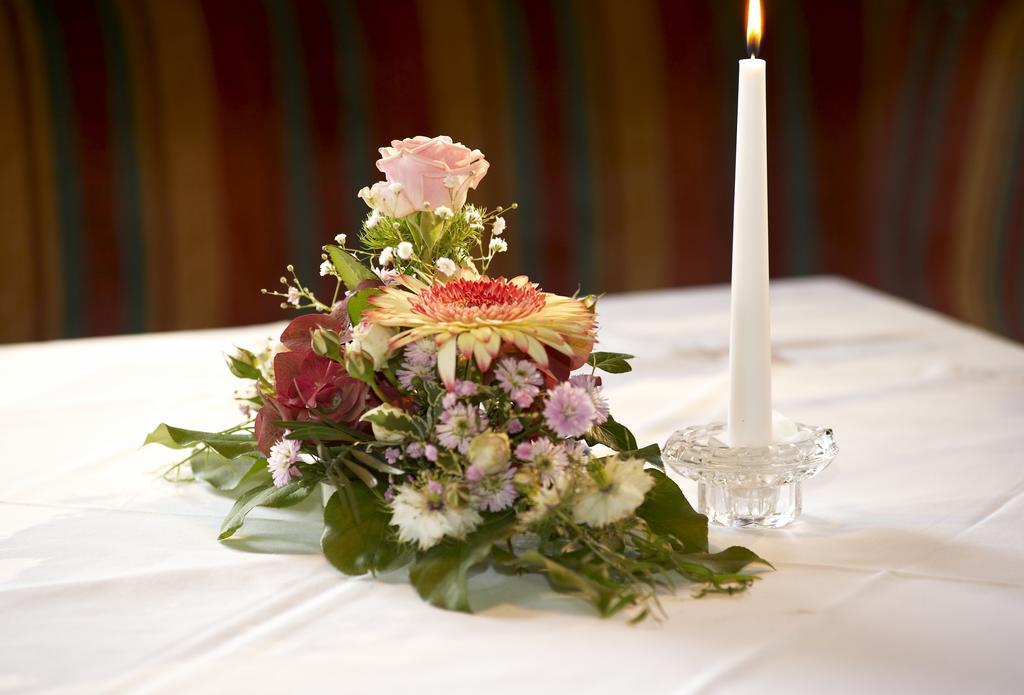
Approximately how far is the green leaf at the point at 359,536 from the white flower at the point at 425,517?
0.05 metres

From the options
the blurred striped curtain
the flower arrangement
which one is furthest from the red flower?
the blurred striped curtain

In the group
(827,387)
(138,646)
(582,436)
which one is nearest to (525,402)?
(582,436)

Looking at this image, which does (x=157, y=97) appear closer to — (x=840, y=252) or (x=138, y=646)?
(x=840, y=252)

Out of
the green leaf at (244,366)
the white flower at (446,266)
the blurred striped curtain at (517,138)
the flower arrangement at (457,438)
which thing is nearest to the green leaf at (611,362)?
the flower arrangement at (457,438)

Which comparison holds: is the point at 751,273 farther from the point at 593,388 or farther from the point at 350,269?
the point at 350,269

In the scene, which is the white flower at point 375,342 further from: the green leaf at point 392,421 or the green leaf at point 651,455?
the green leaf at point 651,455

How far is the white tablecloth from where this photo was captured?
0.52m

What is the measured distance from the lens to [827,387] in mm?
1101

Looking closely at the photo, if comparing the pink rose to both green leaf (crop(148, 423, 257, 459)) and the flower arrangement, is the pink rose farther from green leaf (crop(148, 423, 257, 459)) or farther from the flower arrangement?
green leaf (crop(148, 423, 257, 459))

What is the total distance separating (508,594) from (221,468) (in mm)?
273

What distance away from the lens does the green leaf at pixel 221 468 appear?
775 mm

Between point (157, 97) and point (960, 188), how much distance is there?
160 cm

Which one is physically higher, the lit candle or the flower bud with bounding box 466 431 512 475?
the lit candle

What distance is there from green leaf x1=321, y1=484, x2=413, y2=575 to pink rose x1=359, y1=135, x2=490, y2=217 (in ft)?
0.55
